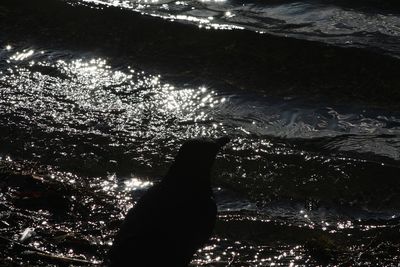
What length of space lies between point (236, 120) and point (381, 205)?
211cm

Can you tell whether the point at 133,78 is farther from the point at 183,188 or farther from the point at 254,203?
the point at 183,188

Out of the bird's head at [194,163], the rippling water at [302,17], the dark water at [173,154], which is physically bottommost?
the dark water at [173,154]

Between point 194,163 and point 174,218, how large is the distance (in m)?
0.52

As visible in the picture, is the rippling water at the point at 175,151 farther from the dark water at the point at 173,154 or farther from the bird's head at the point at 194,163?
the bird's head at the point at 194,163

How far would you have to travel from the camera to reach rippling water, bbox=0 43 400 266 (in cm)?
490

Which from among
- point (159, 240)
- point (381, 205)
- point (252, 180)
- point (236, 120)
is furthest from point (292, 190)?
point (159, 240)

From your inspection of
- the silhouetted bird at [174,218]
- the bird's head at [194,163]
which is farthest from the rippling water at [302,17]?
the silhouetted bird at [174,218]

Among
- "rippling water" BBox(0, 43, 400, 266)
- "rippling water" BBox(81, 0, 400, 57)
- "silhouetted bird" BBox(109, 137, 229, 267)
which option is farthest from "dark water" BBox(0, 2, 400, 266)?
"rippling water" BBox(81, 0, 400, 57)

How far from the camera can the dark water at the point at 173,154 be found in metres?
4.86

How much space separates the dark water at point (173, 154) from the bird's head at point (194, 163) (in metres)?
0.68

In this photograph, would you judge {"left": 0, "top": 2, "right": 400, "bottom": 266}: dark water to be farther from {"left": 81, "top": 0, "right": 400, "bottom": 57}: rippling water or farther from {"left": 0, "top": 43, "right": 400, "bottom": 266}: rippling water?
{"left": 81, "top": 0, "right": 400, "bottom": 57}: rippling water

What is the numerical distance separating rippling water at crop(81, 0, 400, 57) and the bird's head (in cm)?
507

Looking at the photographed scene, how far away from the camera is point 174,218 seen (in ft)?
12.8

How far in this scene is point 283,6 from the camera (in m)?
10.6
